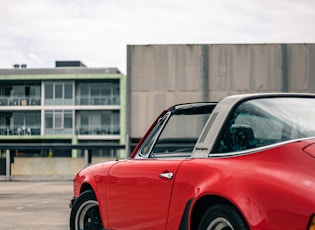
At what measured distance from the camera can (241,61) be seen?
2789 cm

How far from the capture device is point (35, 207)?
41.5 ft

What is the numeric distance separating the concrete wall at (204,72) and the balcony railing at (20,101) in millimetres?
49999

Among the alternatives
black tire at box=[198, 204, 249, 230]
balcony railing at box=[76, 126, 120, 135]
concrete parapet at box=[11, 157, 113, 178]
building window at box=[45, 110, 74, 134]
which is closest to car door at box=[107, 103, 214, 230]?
black tire at box=[198, 204, 249, 230]

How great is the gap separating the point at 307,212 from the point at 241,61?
24.0 m

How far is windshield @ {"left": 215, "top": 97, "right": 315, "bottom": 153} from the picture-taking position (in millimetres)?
4867

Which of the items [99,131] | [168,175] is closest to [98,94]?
[99,131]

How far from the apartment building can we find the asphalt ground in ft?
185

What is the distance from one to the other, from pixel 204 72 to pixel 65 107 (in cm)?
4958

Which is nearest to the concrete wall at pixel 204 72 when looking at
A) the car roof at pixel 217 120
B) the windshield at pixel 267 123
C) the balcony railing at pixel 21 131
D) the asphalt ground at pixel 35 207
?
the asphalt ground at pixel 35 207

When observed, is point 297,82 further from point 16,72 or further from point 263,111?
point 16,72

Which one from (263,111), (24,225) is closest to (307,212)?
(263,111)

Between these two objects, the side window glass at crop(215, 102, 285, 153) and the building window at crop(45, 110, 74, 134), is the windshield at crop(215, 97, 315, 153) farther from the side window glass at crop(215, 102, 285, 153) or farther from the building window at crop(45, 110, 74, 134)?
the building window at crop(45, 110, 74, 134)

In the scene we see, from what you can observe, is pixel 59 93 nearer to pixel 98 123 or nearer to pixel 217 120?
pixel 98 123

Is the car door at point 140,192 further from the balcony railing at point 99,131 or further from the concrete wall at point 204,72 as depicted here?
the balcony railing at point 99,131
